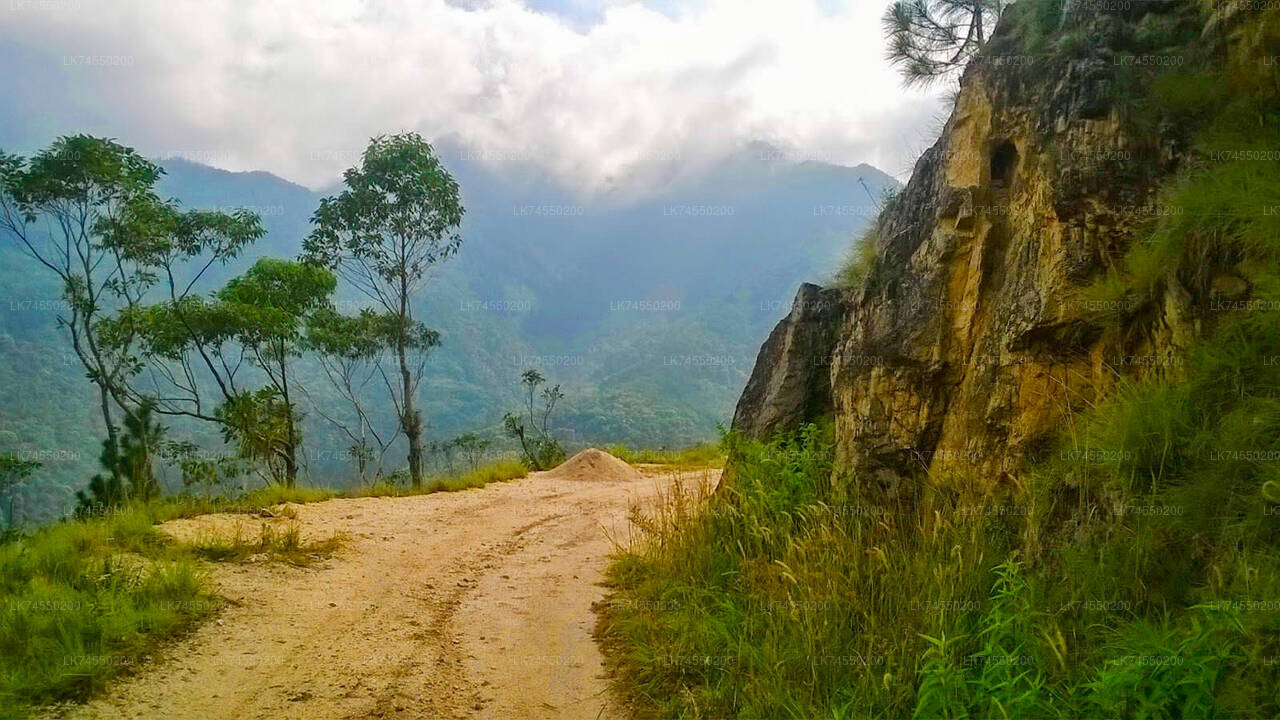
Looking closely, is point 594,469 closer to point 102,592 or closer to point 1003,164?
point 102,592

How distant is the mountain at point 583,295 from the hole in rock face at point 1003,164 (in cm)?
320

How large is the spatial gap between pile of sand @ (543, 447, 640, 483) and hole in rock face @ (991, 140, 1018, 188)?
11036 millimetres

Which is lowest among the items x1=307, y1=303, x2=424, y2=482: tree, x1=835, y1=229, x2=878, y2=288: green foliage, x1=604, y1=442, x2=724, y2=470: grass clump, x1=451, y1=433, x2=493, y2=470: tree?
x1=604, y1=442, x2=724, y2=470: grass clump

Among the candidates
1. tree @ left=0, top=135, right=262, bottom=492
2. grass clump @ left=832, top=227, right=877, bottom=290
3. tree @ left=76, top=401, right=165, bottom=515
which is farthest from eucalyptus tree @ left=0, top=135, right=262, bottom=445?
grass clump @ left=832, top=227, right=877, bottom=290

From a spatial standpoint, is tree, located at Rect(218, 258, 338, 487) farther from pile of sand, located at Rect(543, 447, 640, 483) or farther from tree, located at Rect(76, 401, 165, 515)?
pile of sand, located at Rect(543, 447, 640, 483)

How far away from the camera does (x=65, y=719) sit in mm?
4281

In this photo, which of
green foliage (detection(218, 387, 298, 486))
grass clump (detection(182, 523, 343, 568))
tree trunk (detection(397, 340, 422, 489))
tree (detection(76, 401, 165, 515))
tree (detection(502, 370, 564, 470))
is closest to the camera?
grass clump (detection(182, 523, 343, 568))

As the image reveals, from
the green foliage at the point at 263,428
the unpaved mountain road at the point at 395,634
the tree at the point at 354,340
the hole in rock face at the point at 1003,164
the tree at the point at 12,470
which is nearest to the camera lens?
the unpaved mountain road at the point at 395,634

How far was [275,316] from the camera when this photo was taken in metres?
19.7

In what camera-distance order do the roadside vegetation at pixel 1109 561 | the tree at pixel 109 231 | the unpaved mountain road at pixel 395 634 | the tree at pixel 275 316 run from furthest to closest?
the tree at pixel 275 316 < the tree at pixel 109 231 < the unpaved mountain road at pixel 395 634 < the roadside vegetation at pixel 1109 561

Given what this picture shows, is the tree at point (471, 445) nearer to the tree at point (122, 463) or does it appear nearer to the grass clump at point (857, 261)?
the tree at point (122, 463)

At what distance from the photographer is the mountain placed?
5331 centimetres

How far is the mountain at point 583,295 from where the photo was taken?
5331cm

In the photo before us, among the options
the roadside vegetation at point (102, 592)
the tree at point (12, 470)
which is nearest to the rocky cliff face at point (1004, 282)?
the roadside vegetation at point (102, 592)
